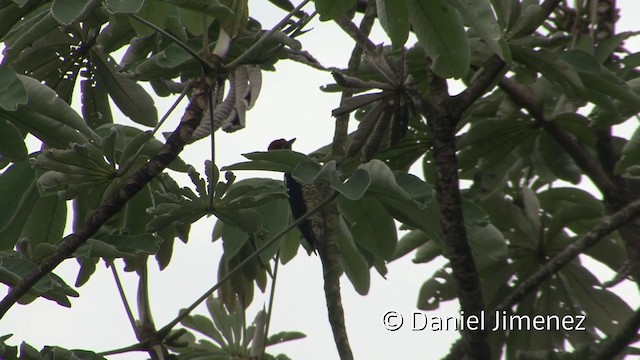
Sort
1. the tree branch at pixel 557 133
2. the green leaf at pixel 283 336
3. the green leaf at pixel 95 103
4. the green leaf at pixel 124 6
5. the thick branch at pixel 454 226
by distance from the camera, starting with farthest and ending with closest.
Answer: the green leaf at pixel 283 336
the tree branch at pixel 557 133
the green leaf at pixel 95 103
the thick branch at pixel 454 226
the green leaf at pixel 124 6

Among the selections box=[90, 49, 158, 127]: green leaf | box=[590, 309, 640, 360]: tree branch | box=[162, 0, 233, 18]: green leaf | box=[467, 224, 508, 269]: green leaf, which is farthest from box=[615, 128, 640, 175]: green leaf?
box=[90, 49, 158, 127]: green leaf

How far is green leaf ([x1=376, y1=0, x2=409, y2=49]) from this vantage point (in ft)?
6.63

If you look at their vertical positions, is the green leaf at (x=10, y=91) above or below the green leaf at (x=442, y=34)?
below

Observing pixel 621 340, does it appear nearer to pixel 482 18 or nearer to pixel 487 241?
pixel 487 241

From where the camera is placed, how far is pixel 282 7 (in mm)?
2775

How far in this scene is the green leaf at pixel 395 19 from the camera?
6.63 ft

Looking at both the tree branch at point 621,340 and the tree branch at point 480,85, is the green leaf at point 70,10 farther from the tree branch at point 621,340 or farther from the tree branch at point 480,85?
the tree branch at point 621,340

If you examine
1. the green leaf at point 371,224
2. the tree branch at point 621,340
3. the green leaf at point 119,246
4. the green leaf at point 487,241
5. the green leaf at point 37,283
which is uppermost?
the green leaf at point 371,224

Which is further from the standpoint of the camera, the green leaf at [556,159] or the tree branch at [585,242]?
the green leaf at [556,159]

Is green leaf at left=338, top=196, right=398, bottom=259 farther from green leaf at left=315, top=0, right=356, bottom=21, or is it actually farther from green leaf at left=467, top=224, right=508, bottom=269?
green leaf at left=315, top=0, right=356, bottom=21

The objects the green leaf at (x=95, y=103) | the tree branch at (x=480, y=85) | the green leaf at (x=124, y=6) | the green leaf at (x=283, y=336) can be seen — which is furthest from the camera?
the green leaf at (x=283, y=336)

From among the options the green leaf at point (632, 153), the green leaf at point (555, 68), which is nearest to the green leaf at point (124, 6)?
the green leaf at point (555, 68)

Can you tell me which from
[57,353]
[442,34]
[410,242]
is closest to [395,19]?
[442,34]

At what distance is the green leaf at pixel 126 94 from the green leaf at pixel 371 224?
27.0 inches
